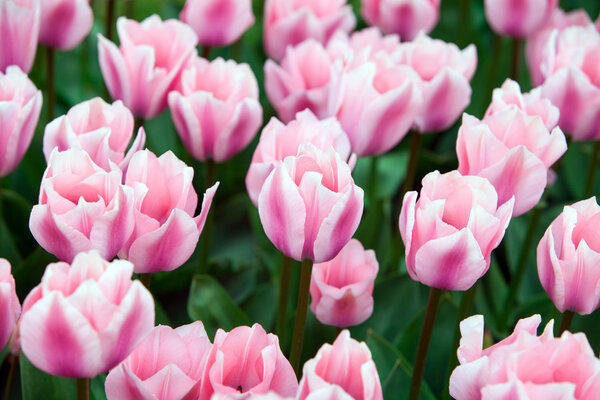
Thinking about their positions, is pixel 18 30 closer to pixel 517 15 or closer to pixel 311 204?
pixel 311 204

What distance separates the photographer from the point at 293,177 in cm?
64

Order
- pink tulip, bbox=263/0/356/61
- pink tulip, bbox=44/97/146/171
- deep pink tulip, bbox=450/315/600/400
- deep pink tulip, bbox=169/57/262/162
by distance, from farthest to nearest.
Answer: pink tulip, bbox=263/0/356/61 → deep pink tulip, bbox=169/57/262/162 → pink tulip, bbox=44/97/146/171 → deep pink tulip, bbox=450/315/600/400

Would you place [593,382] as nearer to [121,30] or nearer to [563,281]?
[563,281]

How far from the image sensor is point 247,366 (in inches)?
22.0

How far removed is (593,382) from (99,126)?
0.47 meters

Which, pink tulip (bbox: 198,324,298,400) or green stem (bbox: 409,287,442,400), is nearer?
pink tulip (bbox: 198,324,298,400)

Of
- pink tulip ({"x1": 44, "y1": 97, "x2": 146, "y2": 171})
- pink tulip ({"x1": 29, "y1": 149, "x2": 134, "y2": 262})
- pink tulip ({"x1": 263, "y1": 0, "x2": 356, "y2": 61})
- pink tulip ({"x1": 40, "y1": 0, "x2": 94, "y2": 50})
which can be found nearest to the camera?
pink tulip ({"x1": 29, "y1": 149, "x2": 134, "y2": 262})

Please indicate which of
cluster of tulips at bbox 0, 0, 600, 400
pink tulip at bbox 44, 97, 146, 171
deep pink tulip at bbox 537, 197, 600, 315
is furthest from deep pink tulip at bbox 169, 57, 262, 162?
deep pink tulip at bbox 537, 197, 600, 315

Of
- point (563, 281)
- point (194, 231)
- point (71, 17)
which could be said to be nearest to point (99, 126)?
point (194, 231)

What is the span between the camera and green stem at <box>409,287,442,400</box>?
0.68 metres

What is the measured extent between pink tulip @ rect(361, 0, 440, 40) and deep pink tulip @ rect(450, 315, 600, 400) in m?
0.76

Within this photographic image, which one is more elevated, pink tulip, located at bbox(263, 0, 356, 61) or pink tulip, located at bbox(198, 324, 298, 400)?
pink tulip, located at bbox(198, 324, 298, 400)

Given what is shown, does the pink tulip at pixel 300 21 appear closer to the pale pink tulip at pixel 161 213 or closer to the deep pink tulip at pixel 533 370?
the pale pink tulip at pixel 161 213

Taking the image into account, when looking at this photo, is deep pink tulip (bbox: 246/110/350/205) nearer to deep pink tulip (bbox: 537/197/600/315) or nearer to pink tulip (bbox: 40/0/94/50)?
deep pink tulip (bbox: 537/197/600/315)
